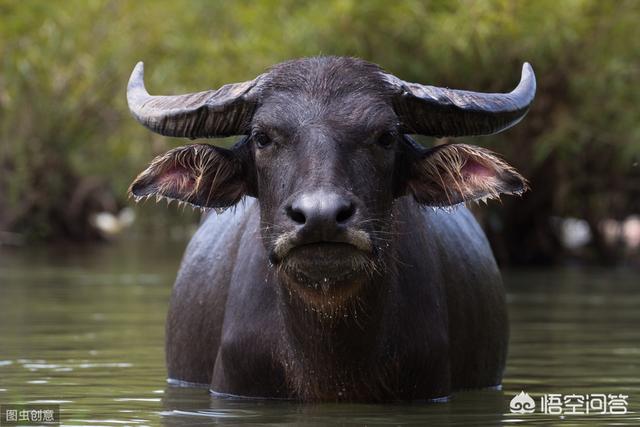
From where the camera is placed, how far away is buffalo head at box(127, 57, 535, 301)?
6492 mm

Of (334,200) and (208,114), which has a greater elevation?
(208,114)

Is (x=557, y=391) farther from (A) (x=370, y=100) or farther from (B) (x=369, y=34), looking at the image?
(B) (x=369, y=34)

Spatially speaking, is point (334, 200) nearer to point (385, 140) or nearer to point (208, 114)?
point (385, 140)

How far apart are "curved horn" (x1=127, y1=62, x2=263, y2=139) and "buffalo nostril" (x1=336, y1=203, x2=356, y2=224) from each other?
3.20 feet

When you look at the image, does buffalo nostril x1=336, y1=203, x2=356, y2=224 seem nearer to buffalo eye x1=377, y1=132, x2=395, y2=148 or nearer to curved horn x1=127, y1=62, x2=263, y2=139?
buffalo eye x1=377, y1=132, x2=395, y2=148

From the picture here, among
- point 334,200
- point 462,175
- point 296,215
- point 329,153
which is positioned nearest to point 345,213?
point 334,200

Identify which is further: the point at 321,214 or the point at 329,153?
the point at 329,153

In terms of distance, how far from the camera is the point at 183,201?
715cm

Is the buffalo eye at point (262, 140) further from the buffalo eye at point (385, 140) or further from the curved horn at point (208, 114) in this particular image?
the buffalo eye at point (385, 140)

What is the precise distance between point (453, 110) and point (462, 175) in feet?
1.04

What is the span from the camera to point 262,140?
6.91m

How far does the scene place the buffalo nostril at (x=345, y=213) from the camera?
20.5ft

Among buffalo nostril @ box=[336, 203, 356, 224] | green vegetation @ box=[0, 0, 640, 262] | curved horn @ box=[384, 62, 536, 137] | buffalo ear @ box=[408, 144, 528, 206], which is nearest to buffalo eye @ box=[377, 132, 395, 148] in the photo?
curved horn @ box=[384, 62, 536, 137]

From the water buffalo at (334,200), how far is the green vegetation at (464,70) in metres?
12.0
